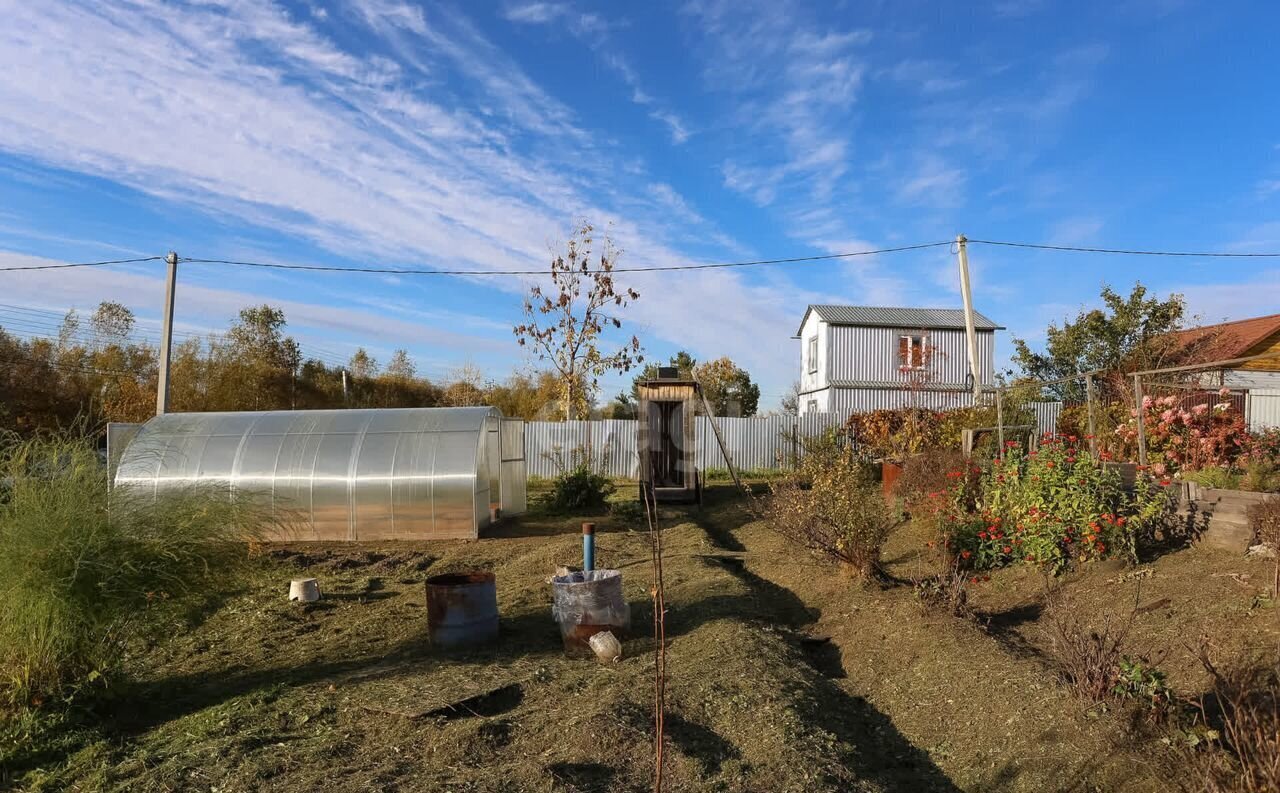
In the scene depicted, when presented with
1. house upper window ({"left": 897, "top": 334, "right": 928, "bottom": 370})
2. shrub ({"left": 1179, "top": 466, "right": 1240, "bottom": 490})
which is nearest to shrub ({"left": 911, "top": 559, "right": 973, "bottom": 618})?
shrub ({"left": 1179, "top": 466, "right": 1240, "bottom": 490})

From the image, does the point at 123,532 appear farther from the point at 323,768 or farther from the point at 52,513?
the point at 323,768

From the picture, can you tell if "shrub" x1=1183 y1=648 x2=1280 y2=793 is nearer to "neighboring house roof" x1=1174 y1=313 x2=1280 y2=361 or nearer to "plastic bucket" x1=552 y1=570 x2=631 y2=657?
"plastic bucket" x1=552 y1=570 x2=631 y2=657

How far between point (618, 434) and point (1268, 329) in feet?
60.4

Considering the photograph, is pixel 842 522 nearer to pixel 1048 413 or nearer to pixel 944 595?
pixel 944 595

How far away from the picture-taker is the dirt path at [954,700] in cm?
358

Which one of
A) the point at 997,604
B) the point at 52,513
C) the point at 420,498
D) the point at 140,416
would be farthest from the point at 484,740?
the point at 140,416

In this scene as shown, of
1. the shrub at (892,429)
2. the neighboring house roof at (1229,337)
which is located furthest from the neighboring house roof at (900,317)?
the shrub at (892,429)

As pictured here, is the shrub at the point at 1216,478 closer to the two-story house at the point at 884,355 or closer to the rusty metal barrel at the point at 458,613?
the rusty metal barrel at the point at 458,613

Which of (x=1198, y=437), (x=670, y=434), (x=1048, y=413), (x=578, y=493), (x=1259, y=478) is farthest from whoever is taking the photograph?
(x=1048, y=413)

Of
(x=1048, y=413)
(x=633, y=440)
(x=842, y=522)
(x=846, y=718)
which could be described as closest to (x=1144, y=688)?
(x=846, y=718)

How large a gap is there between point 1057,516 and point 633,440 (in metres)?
14.9

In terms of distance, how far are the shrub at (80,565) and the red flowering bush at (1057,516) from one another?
6.03 m

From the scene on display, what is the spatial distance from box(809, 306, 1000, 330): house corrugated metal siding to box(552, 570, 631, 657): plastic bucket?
72.7 feet

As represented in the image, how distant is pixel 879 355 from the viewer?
2716cm
